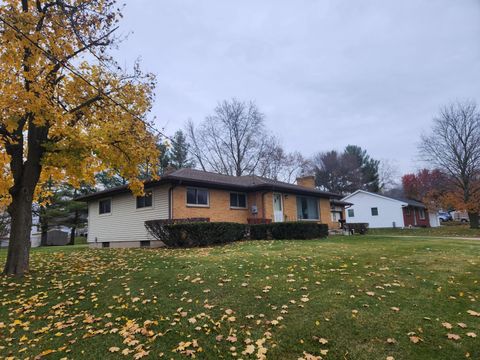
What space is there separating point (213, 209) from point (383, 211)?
27.2m

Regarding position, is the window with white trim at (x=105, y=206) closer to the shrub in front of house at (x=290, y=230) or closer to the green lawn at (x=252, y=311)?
the shrub in front of house at (x=290, y=230)

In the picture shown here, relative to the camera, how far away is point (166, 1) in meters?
10.1

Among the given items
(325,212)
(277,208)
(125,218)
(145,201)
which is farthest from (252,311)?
(325,212)

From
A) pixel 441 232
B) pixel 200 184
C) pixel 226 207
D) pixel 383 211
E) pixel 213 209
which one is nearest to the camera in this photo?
pixel 200 184

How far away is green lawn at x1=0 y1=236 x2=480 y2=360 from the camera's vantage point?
4121 millimetres

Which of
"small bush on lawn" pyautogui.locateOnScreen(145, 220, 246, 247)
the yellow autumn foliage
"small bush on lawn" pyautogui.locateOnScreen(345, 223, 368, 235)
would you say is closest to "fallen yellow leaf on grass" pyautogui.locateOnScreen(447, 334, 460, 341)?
the yellow autumn foliage

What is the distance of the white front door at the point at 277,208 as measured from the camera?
66.3ft

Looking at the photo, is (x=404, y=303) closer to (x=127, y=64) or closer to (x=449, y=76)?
(x=127, y=64)

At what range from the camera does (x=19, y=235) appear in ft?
28.6

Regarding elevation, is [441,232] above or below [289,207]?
below

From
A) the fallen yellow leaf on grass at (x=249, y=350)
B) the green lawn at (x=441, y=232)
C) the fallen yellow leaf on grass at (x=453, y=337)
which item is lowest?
the fallen yellow leaf on grass at (x=249, y=350)

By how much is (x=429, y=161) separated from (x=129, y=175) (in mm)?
33865

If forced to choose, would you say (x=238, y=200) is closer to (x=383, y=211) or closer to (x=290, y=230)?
(x=290, y=230)

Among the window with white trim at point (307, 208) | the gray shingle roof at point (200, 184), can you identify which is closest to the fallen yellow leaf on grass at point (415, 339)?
the gray shingle roof at point (200, 184)
